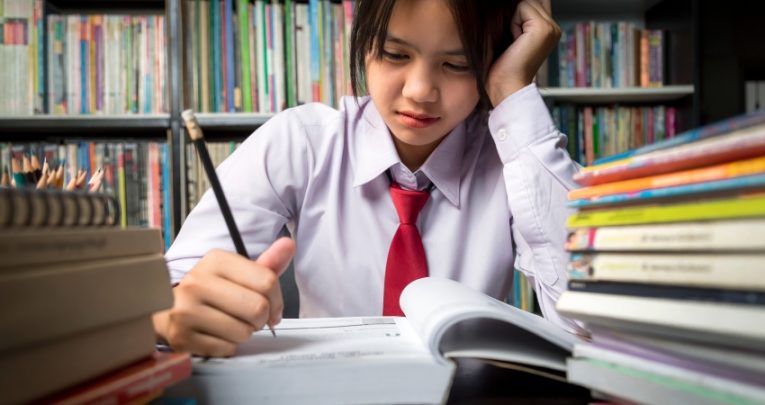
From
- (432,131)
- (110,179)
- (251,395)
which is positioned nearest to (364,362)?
(251,395)

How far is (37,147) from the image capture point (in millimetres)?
1640

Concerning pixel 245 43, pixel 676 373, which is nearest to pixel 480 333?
pixel 676 373

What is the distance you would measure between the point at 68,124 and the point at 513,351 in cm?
159

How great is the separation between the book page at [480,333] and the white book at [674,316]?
4 centimetres

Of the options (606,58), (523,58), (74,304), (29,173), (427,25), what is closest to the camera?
(74,304)

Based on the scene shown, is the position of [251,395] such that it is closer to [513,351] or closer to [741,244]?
[513,351]

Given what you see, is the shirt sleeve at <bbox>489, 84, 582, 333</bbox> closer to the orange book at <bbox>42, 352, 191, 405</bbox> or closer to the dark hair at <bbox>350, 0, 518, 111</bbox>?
the dark hair at <bbox>350, 0, 518, 111</bbox>

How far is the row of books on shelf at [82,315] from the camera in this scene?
28 centimetres

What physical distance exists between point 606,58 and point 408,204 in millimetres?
1112

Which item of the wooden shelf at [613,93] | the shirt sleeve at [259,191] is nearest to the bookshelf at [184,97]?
the wooden shelf at [613,93]

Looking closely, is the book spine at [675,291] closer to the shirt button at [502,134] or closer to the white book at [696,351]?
the white book at [696,351]

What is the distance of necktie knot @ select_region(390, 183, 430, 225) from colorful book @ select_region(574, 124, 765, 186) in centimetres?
54

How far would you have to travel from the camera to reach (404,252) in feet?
3.14

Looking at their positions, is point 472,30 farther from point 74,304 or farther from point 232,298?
point 74,304
